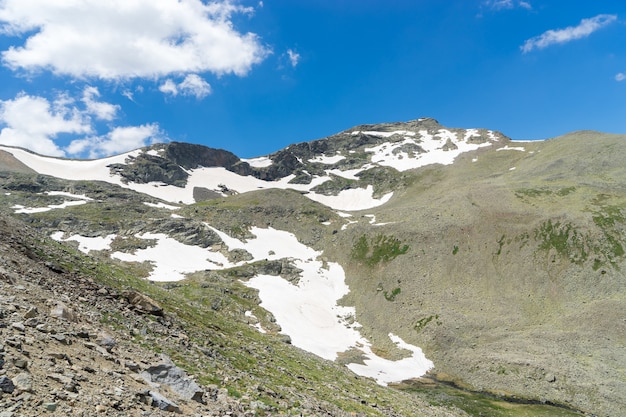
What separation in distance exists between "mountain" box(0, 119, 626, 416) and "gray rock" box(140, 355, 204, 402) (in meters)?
0.38

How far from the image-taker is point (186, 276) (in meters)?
102

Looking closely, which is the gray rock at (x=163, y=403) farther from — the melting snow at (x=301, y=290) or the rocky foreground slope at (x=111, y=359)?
the melting snow at (x=301, y=290)

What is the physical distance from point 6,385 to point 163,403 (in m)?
4.66

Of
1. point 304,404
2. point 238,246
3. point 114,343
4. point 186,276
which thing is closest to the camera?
point 114,343

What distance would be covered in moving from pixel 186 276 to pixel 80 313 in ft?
293

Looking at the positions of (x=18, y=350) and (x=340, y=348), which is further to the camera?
(x=340, y=348)

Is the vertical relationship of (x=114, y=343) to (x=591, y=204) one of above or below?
below

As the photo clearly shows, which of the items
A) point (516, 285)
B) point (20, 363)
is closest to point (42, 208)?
point (516, 285)

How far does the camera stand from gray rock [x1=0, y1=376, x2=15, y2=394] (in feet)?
29.3

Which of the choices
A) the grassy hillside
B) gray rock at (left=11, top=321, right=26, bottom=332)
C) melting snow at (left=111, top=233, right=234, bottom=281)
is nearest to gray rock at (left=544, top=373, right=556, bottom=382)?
the grassy hillside

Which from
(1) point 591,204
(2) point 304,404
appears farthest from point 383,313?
(2) point 304,404

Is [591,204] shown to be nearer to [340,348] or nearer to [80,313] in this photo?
[340,348]

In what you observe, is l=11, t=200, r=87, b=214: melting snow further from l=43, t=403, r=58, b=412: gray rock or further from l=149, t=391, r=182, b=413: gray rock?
l=43, t=403, r=58, b=412: gray rock

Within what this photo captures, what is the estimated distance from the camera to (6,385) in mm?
9008
